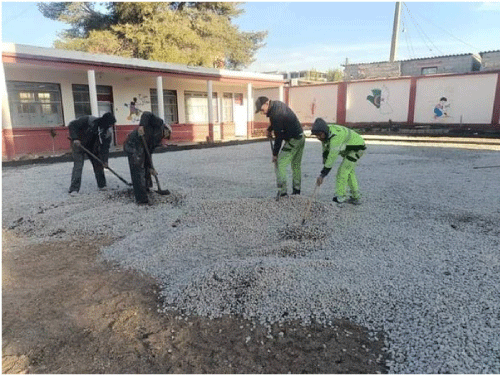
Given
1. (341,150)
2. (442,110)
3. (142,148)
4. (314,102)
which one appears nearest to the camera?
(341,150)

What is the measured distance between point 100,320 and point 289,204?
113 inches

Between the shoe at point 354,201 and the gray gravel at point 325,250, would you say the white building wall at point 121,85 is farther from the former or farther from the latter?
the shoe at point 354,201

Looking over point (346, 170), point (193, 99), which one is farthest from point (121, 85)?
point (346, 170)

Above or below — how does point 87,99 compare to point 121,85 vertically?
below

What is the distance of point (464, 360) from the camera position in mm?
1996

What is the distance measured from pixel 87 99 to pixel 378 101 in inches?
525

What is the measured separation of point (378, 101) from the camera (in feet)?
61.7

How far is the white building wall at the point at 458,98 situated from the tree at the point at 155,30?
10.5m

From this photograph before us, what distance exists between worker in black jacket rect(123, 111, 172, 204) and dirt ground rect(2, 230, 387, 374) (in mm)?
2343

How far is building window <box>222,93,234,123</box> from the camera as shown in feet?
62.2

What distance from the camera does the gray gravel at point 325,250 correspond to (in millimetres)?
2371

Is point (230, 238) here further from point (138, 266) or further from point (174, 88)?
point (174, 88)

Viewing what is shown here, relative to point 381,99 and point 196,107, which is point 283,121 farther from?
point 381,99

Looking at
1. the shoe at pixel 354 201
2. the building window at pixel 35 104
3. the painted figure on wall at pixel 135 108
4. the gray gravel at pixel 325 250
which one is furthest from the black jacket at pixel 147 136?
the painted figure on wall at pixel 135 108
